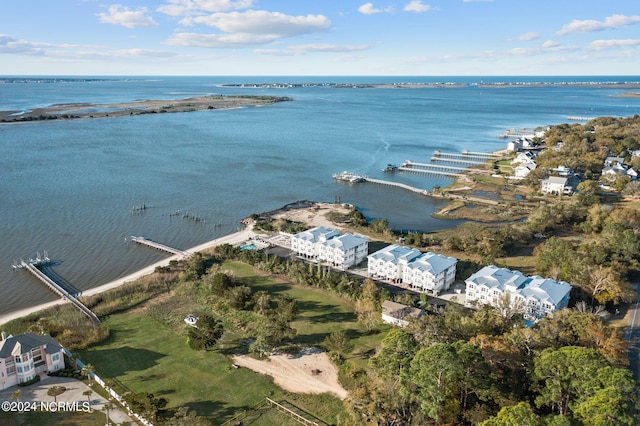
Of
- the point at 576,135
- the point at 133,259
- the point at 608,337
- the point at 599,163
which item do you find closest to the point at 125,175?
the point at 133,259

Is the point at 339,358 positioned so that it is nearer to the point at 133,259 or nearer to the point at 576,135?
the point at 133,259

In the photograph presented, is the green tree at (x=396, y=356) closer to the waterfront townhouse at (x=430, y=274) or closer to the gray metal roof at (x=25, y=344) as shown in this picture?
the waterfront townhouse at (x=430, y=274)

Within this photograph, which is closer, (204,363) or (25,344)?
(25,344)

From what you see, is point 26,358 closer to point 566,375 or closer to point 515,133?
point 566,375

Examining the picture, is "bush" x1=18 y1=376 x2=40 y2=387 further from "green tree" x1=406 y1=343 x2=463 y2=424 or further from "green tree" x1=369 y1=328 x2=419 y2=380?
"green tree" x1=406 y1=343 x2=463 y2=424

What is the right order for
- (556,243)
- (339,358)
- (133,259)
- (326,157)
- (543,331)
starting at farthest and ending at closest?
(326,157), (133,259), (556,243), (339,358), (543,331)

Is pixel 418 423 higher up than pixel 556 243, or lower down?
lower down

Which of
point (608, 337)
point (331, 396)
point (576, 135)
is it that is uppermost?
point (576, 135)

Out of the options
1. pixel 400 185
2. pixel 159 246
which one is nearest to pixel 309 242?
pixel 159 246

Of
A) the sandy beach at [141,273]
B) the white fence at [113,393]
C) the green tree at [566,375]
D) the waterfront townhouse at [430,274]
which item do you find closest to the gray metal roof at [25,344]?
the white fence at [113,393]
